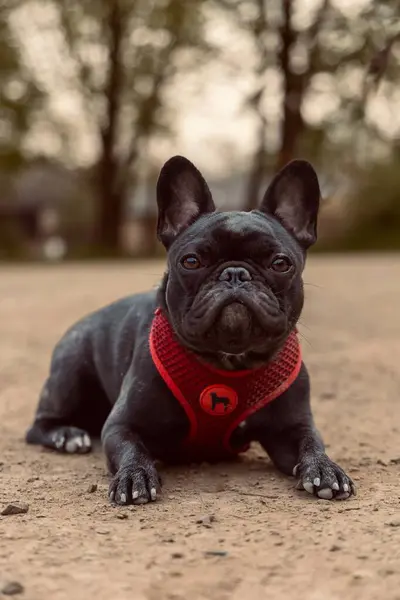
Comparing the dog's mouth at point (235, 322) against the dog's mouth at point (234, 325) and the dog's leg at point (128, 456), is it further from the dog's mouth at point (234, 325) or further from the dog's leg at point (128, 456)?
the dog's leg at point (128, 456)

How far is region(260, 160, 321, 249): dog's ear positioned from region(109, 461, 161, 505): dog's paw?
1215mm

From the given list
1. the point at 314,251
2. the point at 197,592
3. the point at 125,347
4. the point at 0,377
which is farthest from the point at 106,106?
the point at 197,592

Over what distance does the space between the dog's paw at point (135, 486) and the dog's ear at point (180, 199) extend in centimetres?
100

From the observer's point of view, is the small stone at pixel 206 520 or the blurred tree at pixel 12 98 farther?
the blurred tree at pixel 12 98

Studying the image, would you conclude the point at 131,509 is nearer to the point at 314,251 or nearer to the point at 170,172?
the point at 170,172

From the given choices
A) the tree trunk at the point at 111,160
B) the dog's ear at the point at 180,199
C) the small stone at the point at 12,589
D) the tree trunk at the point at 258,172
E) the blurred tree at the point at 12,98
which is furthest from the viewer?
the tree trunk at the point at 111,160

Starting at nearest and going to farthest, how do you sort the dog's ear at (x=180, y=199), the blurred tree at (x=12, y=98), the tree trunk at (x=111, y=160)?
the dog's ear at (x=180, y=199)
the blurred tree at (x=12, y=98)
the tree trunk at (x=111, y=160)

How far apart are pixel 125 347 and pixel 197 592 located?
1932 mm

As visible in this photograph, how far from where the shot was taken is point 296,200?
A: 374cm

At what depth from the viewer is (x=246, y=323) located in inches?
124

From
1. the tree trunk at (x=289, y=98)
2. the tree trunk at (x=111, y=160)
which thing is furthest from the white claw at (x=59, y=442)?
the tree trunk at (x=111, y=160)

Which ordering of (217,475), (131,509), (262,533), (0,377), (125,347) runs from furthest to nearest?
(0,377) < (125,347) < (217,475) < (131,509) < (262,533)

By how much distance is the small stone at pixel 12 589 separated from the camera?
227 centimetres

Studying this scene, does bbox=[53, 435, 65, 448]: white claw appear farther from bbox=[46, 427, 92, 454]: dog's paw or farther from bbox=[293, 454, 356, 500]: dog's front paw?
bbox=[293, 454, 356, 500]: dog's front paw
